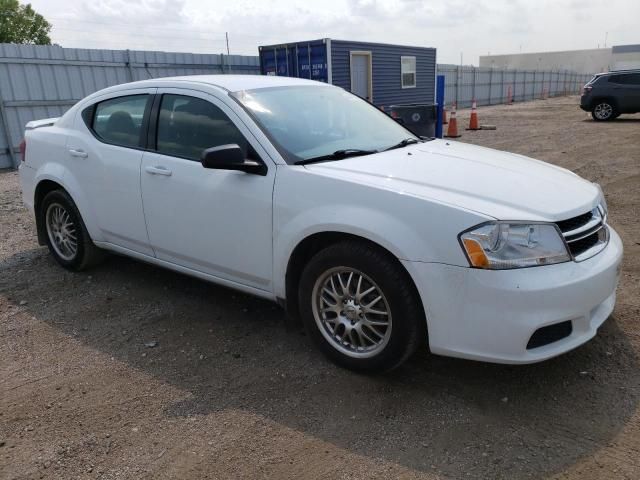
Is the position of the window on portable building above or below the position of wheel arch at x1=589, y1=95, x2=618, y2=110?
above

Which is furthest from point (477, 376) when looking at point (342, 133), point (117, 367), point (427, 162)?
point (117, 367)

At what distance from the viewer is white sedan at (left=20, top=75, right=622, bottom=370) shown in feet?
8.76

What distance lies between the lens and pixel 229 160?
10.5 ft

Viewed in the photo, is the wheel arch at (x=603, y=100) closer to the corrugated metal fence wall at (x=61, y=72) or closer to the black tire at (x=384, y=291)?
the corrugated metal fence wall at (x=61, y=72)

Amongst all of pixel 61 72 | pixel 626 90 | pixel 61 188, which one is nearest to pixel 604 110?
pixel 626 90

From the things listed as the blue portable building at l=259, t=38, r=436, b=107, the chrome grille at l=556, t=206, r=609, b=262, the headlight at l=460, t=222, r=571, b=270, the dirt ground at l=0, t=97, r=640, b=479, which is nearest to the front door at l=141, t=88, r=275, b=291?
the dirt ground at l=0, t=97, r=640, b=479

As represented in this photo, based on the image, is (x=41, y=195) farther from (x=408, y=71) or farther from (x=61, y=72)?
(x=408, y=71)

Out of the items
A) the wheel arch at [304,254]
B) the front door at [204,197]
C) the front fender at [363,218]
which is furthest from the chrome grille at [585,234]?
the front door at [204,197]

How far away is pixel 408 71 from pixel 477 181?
17485mm

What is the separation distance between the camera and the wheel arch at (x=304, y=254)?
2954 millimetres

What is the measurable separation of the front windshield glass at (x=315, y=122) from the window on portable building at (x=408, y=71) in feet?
51.4

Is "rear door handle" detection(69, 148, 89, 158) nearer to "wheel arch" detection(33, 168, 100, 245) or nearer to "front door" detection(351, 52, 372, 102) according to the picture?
"wheel arch" detection(33, 168, 100, 245)

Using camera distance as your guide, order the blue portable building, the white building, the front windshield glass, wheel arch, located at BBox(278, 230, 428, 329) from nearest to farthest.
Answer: wheel arch, located at BBox(278, 230, 428, 329)
the front windshield glass
the blue portable building
the white building

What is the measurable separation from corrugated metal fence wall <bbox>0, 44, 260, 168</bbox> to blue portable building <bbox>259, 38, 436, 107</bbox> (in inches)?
153
